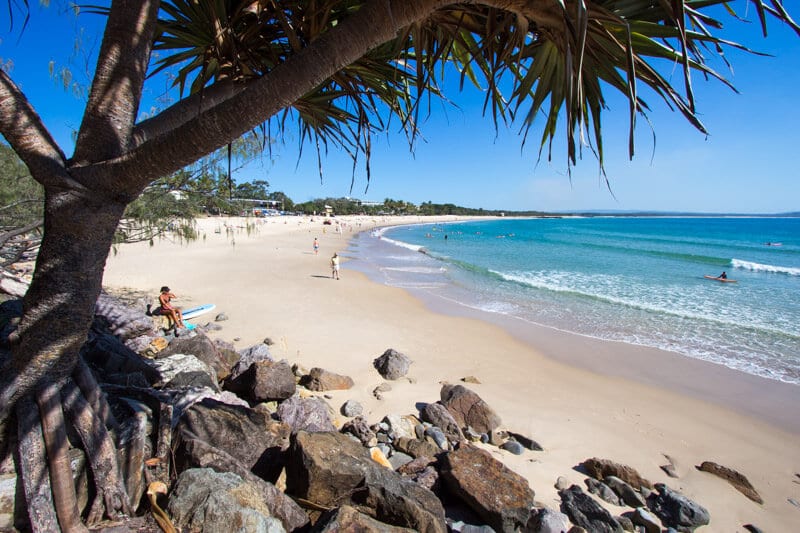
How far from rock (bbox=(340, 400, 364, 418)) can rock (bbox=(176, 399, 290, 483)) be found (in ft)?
4.52

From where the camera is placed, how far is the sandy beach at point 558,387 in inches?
160

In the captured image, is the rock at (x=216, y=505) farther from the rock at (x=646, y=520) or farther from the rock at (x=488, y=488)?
the rock at (x=646, y=520)

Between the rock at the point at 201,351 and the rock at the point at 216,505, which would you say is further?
the rock at the point at 201,351

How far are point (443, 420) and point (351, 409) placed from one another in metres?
1.06

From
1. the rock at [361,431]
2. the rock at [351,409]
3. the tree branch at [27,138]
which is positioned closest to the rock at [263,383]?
the rock at [351,409]

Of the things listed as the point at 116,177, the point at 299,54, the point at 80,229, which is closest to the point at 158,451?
the point at 80,229

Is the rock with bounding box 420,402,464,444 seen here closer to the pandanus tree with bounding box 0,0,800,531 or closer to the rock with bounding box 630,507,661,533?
the rock with bounding box 630,507,661,533

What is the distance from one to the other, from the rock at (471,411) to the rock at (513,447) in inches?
9.5

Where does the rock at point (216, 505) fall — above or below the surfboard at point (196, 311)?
above

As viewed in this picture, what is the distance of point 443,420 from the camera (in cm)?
425

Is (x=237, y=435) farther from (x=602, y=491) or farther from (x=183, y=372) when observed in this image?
(x=602, y=491)

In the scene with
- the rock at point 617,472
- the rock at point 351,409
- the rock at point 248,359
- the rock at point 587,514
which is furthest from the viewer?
the rock at point 248,359

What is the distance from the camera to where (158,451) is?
2270 mm

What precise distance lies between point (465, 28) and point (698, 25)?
94cm
